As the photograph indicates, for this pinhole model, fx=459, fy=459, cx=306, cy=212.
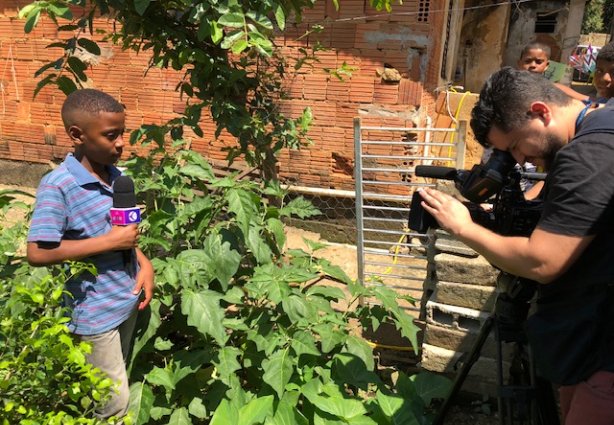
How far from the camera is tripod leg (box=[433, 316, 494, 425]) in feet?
5.79

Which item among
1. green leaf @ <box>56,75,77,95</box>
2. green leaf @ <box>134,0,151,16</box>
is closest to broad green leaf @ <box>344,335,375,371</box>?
green leaf @ <box>134,0,151,16</box>

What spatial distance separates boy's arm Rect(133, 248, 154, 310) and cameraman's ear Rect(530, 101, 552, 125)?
5.22 ft

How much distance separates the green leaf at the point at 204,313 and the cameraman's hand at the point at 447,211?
3.20 ft

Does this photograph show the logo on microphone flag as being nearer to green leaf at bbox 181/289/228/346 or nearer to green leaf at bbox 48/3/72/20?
green leaf at bbox 181/289/228/346

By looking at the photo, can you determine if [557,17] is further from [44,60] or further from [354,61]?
[44,60]

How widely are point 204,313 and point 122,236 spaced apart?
1.49ft

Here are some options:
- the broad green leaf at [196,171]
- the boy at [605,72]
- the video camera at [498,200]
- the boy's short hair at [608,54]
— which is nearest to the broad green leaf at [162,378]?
the broad green leaf at [196,171]

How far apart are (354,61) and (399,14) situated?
26.1 inches

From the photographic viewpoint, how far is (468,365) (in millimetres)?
1810

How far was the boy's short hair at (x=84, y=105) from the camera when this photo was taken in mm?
1805

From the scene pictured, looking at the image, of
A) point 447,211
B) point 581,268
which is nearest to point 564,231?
point 581,268

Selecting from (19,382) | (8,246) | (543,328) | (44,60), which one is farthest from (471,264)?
(44,60)

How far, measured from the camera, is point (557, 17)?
11875 millimetres

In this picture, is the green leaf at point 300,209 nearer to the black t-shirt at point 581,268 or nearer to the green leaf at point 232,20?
the green leaf at point 232,20
